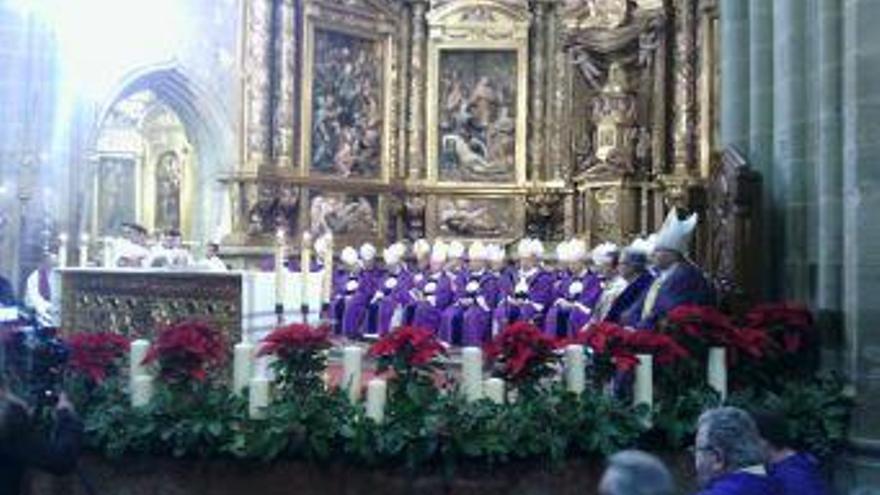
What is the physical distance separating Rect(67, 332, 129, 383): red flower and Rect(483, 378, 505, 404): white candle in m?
1.96

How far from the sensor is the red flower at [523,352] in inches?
234

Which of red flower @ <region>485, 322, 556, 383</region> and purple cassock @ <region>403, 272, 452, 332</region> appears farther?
purple cassock @ <region>403, 272, 452, 332</region>

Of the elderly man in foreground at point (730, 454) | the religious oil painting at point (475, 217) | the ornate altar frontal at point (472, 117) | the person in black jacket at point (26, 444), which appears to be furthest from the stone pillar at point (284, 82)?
the elderly man in foreground at point (730, 454)

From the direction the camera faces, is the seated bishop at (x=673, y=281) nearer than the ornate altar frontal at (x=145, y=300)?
Yes

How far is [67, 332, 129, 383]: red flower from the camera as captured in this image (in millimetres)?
6086

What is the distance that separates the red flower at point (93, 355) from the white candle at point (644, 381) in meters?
2.71

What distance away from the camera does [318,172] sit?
Result: 18312 mm

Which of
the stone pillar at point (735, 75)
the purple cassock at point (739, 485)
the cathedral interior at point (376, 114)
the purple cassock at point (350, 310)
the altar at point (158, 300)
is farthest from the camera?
the purple cassock at point (350, 310)

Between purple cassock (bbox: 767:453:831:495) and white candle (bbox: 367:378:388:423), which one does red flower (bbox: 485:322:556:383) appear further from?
purple cassock (bbox: 767:453:831:495)

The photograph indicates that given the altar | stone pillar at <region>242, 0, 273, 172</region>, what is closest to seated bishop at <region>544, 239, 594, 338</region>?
the altar

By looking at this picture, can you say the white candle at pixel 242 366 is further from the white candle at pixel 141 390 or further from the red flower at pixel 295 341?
the white candle at pixel 141 390

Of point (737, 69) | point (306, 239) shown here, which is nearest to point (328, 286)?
point (306, 239)

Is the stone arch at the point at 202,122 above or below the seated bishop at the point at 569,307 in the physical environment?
above

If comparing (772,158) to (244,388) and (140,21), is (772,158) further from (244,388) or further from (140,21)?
(140,21)
